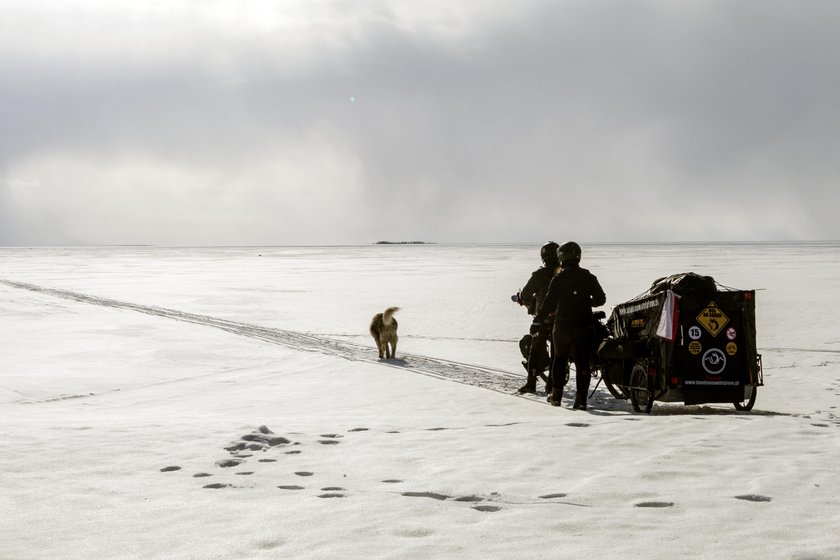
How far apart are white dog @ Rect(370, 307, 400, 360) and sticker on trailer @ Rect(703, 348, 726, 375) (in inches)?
266

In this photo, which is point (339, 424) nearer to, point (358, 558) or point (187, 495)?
point (187, 495)

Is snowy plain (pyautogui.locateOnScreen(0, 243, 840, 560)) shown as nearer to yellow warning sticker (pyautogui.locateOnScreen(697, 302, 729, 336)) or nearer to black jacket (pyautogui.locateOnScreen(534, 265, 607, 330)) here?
yellow warning sticker (pyautogui.locateOnScreen(697, 302, 729, 336))

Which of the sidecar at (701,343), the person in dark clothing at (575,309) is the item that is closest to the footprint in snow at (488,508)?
the sidecar at (701,343)

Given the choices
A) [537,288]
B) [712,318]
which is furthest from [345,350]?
[712,318]

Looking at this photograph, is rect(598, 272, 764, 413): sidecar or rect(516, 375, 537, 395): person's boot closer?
rect(598, 272, 764, 413): sidecar

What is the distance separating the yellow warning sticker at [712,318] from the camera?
27.2 ft

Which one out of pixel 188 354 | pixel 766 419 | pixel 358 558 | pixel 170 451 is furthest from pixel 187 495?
pixel 188 354

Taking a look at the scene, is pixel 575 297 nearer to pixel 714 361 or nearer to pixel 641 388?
pixel 641 388

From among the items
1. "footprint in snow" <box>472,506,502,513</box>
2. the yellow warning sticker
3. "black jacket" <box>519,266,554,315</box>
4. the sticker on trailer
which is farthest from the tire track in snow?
"footprint in snow" <box>472,506,502,513</box>

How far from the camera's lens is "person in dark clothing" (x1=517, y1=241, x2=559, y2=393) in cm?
1033

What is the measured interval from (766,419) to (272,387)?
6816 mm

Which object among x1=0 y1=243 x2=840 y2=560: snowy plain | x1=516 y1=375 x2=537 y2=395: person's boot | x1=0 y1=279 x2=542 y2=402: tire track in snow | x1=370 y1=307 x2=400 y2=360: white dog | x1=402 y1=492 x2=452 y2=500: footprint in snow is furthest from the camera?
x1=370 y1=307 x2=400 y2=360: white dog

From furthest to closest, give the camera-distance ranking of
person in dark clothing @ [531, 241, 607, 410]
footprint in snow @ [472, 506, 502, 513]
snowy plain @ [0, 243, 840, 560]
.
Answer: person in dark clothing @ [531, 241, 607, 410] → footprint in snow @ [472, 506, 502, 513] → snowy plain @ [0, 243, 840, 560]

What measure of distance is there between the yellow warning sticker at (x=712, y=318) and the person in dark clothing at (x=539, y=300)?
7.52ft
